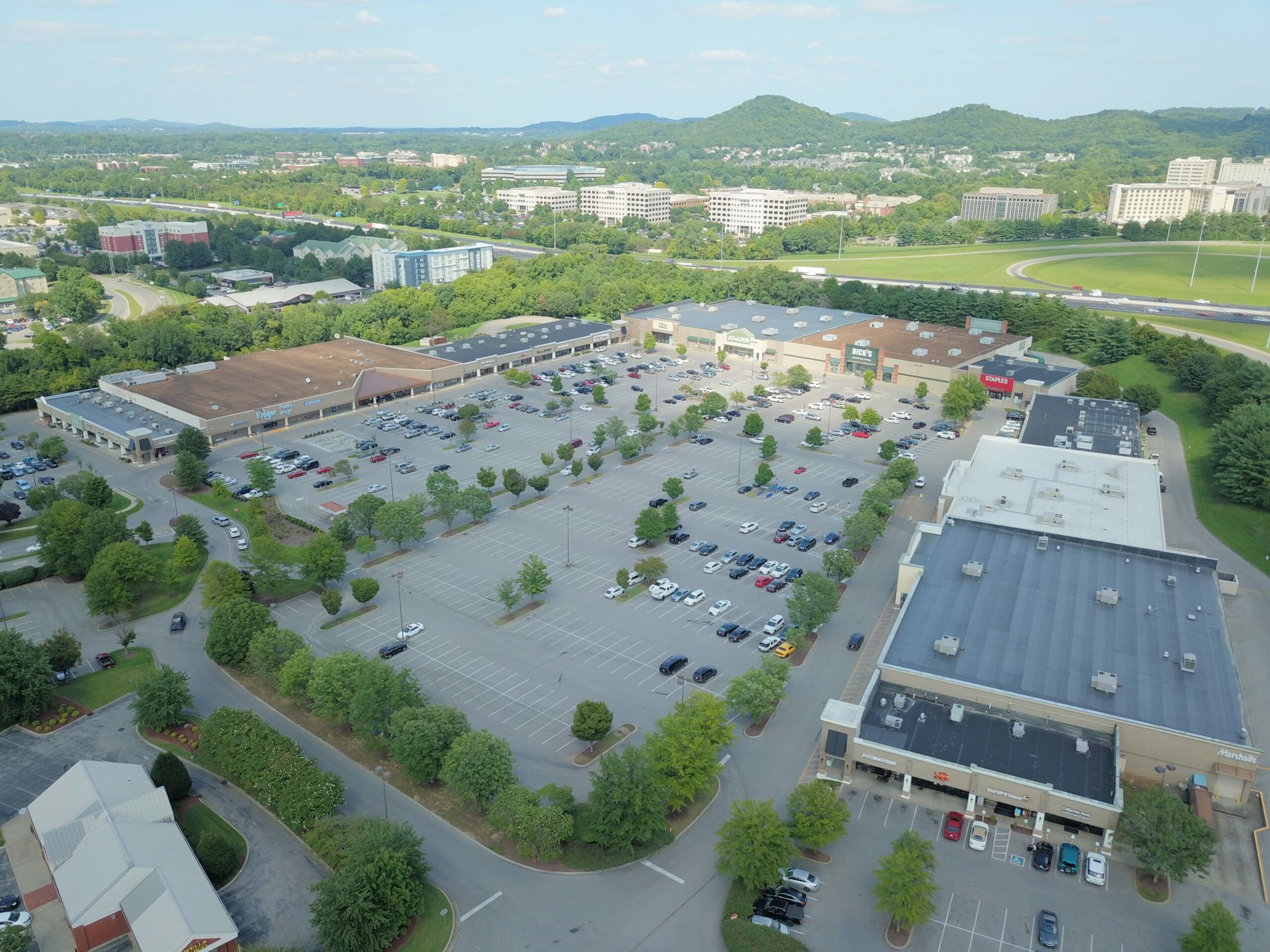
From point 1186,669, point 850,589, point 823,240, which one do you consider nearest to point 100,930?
point 850,589

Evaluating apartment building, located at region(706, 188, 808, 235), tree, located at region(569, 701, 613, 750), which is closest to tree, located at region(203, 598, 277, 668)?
tree, located at region(569, 701, 613, 750)

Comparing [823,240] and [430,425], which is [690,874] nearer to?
[430,425]

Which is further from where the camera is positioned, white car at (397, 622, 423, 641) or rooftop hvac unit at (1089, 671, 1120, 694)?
white car at (397, 622, 423, 641)

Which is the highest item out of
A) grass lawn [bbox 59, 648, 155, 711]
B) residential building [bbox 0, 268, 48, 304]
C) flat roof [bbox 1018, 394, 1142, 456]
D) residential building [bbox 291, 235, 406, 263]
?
residential building [bbox 291, 235, 406, 263]

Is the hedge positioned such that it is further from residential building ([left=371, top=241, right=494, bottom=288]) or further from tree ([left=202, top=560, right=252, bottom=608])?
residential building ([left=371, top=241, right=494, bottom=288])

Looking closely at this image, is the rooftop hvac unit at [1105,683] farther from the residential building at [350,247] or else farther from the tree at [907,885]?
the residential building at [350,247]

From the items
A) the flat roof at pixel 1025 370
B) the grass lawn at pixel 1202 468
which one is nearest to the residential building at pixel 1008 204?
the grass lawn at pixel 1202 468

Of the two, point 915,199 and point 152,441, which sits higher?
point 915,199
